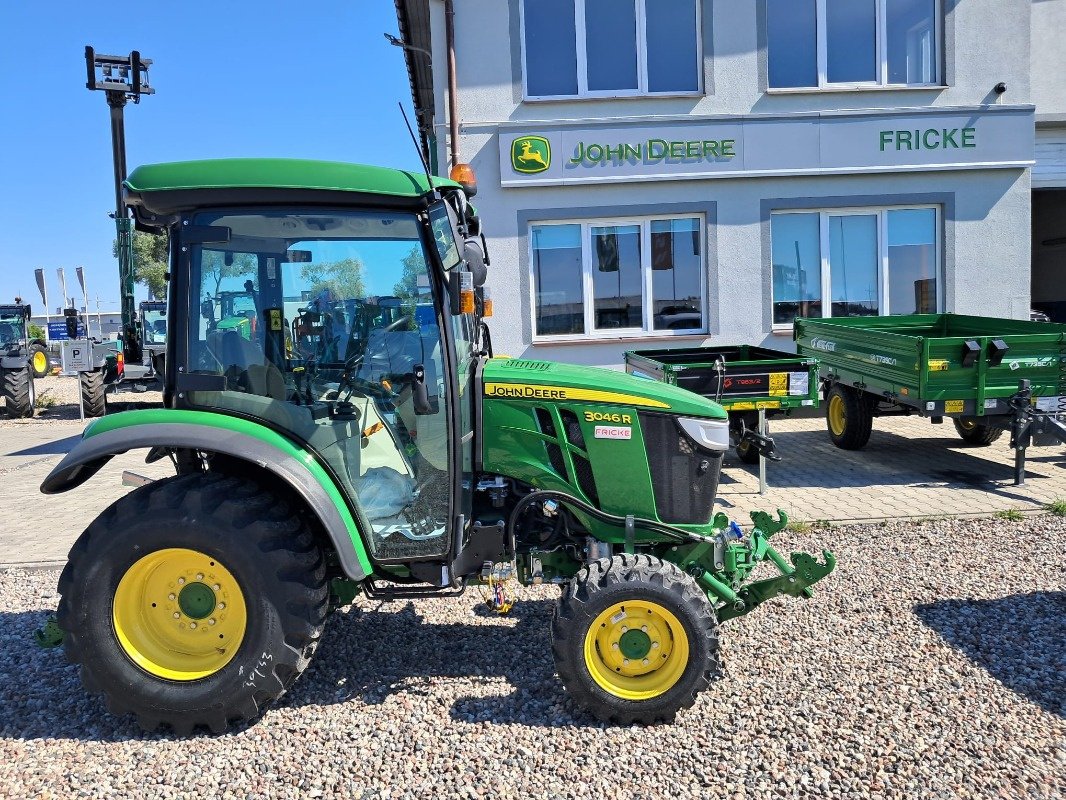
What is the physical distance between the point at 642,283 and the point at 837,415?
10.5ft

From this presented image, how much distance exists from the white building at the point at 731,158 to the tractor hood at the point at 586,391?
7.38 m

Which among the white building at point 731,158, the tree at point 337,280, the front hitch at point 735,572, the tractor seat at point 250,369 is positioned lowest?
the front hitch at point 735,572

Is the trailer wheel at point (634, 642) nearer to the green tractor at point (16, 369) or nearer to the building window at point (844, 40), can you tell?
the building window at point (844, 40)

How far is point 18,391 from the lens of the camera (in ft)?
48.7

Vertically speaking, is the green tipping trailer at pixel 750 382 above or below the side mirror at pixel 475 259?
below

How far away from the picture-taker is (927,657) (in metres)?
4.11

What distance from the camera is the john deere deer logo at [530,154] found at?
11008 millimetres

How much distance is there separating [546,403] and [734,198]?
829 centimetres

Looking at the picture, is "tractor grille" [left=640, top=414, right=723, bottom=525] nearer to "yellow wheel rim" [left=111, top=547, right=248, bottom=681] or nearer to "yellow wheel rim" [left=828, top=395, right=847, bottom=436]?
"yellow wheel rim" [left=111, top=547, right=248, bottom=681]

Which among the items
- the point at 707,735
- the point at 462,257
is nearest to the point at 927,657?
the point at 707,735

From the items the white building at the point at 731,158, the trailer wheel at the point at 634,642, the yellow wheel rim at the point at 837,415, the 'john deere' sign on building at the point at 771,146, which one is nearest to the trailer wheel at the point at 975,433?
the yellow wheel rim at the point at 837,415

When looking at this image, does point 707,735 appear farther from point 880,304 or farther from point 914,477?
point 880,304

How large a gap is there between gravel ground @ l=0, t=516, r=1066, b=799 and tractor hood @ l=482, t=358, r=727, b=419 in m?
1.22

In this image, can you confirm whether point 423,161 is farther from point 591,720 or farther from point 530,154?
point 530,154
